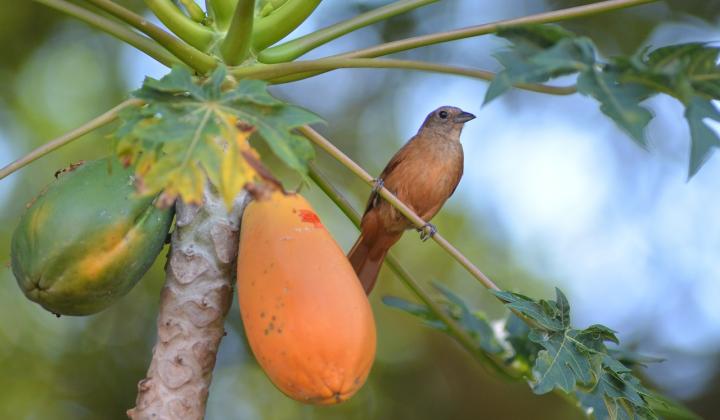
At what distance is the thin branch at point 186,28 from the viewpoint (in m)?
2.69

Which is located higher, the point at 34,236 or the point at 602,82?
the point at 602,82

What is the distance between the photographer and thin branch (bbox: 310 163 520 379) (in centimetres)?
270

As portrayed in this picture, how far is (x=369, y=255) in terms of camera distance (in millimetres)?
3707

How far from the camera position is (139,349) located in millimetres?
5051

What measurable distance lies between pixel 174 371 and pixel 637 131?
3.90 ft

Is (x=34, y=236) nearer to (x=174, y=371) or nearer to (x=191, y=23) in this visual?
(x=174, y=371)

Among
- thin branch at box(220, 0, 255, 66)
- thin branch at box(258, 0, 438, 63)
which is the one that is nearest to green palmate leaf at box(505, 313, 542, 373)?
thin branch at box(258, 0, 438, 63)

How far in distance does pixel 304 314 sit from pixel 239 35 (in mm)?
778

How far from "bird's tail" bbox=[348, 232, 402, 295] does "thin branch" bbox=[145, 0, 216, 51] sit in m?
1.10

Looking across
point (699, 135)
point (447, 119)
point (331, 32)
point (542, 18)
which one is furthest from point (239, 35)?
point (447, 119)

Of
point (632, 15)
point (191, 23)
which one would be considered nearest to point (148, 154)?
point (191, 23)

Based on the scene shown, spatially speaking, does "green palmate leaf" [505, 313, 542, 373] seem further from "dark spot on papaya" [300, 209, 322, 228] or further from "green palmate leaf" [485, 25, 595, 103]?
"green palmate leaf" [485, 25, 595, 103]

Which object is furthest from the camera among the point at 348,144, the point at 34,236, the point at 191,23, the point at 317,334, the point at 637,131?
the point at 348,144

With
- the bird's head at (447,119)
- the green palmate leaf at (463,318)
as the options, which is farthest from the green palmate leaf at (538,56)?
the bird's head at (447,119)
